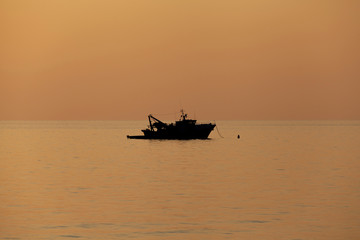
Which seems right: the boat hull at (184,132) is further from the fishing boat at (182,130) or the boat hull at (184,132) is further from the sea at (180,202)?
the sea at (180,202)

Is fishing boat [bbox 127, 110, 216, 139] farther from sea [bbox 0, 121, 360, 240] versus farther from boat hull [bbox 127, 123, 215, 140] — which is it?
sea [bbox 0, 121, 360, 240]

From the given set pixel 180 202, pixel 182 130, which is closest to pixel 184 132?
pixel 182 130

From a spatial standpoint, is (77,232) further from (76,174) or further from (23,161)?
(23,161)

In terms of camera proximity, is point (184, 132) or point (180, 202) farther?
point (184, 132)

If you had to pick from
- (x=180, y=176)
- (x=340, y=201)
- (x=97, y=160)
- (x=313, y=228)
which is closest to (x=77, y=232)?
(x=313, y=228)

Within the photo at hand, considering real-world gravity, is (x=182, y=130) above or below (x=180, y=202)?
above

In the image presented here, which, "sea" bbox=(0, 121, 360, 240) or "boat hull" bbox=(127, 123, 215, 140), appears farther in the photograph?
"boat hull" bbox=(127, 123, 215, 140)

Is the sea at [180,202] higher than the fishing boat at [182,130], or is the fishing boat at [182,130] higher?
the fishing boat at [182,130]


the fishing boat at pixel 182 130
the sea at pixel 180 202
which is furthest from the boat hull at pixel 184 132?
the sea at pixel 180 202

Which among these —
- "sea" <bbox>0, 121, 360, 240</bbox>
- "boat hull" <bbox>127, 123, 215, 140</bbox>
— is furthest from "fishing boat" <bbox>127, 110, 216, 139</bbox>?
"sea" <bbox>0, 121, 360, 240</bbox>

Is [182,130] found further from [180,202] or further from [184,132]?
[180,202]

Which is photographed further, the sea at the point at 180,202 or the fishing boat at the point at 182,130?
the fishing boat at the point at 182,130

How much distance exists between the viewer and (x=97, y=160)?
86312 millimetres

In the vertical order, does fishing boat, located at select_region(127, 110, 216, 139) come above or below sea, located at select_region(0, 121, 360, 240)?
above
